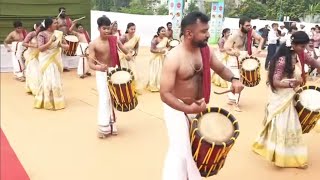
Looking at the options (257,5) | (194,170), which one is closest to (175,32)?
(257,5)

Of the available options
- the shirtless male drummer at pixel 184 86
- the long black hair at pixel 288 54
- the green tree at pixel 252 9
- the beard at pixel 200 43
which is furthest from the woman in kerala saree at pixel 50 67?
the green tree at pixel 252 9

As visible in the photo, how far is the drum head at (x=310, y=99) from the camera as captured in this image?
4.26 metres

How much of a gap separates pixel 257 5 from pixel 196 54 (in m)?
22.9

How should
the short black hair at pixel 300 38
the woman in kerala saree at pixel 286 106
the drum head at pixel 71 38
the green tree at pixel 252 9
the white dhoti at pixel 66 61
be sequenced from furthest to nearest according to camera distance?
the green tree at pixel 252 9
the white dhoti at pixel 66 61
the drum head at pixel 71 38
the woman in kerala saree at pixel 286 106
the short black hair at pixel 300 38

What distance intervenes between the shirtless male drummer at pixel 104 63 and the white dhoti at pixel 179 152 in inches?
88.1

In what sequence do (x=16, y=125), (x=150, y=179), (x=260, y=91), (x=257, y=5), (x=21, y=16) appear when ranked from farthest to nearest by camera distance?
1. (x=257, y=5)
2. (x=21, y=16)
3. (x=260, y=91)
4. (x=16, y=125)
5. (x=150, y=179)

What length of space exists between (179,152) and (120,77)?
2.03 meters

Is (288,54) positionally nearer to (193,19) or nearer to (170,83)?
(193,19)

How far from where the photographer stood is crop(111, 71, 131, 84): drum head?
498 centimetres

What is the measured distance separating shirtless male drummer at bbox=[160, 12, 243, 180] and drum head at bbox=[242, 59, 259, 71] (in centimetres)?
334

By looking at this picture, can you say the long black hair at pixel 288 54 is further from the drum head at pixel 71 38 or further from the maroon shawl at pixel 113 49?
the drum head at pixel 71 38

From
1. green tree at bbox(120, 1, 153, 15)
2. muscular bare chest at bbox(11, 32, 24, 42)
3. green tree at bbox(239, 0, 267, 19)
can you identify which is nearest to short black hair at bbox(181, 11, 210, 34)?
muscular bare chest at bbox(11, 32, 24, 42)

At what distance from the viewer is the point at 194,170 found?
10.4ft

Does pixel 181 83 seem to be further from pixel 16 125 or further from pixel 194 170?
pixel 16 125
